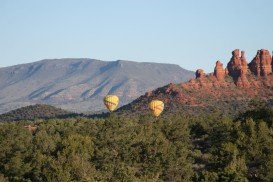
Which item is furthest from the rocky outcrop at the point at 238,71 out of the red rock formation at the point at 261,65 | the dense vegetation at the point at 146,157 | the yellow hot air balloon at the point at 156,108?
the dense vegetation at the point at 146,157

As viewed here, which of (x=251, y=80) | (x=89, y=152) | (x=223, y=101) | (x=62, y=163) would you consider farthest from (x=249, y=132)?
(x=251, y=80)

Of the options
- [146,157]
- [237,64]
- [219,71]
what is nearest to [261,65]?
[237,64]

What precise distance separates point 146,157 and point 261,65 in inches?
4927

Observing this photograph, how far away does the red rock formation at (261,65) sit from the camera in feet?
613

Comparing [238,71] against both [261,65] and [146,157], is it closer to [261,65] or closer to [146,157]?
[261,65]

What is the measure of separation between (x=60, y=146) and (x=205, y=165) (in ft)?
62.9

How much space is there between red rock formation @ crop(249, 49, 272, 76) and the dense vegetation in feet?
316

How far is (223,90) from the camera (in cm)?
17712

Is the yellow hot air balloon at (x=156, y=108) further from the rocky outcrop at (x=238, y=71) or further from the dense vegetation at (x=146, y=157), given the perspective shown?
the dense vegetation at (x=146, y=157)

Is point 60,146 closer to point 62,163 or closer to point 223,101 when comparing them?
point 62,163

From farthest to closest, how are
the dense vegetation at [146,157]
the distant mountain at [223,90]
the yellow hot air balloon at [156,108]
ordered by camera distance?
the distant mountain at [223,90] → the yellow hot air balloon at [156,108] → the dense vegetation at [146,157]

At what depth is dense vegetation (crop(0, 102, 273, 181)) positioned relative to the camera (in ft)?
188

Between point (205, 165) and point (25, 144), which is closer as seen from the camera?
point (205, 165)

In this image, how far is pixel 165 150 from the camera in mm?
70625
